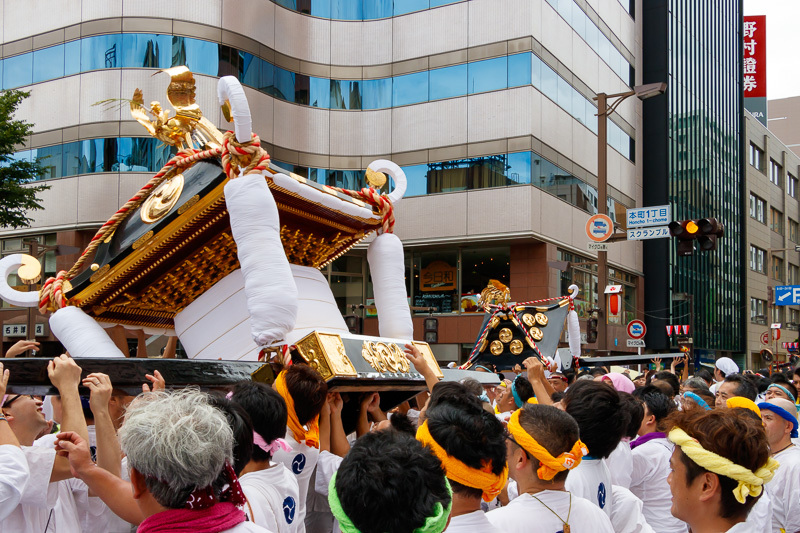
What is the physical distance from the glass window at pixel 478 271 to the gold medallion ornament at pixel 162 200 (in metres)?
20.8

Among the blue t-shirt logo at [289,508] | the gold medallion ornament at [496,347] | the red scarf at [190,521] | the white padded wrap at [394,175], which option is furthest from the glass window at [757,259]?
the red scarf at [190,521]

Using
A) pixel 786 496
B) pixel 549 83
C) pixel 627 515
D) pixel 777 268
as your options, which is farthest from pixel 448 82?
pixel 777 268

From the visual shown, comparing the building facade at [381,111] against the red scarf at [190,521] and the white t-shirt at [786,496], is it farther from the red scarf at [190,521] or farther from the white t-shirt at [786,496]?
the red scarf at [190,521]

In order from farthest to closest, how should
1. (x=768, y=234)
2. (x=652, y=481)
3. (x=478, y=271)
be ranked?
(x=768, y=234), (x=478, y=271), (x=652, y=481)

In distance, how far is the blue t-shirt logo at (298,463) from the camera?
3.77 metres

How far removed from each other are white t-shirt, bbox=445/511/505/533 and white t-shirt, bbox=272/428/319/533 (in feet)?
3.85

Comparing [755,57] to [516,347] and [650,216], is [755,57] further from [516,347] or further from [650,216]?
[516,347]

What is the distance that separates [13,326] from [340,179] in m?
11.4

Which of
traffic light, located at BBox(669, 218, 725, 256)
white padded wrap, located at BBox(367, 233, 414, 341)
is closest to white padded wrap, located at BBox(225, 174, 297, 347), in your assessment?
white padded wrap, located at BBox(367, 233, 414, 341)

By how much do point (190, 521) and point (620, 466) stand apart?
9.48 feet

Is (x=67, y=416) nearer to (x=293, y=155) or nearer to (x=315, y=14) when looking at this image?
(x=293, y=155)

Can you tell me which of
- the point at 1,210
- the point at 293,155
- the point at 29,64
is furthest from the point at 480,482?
the point at 29,64

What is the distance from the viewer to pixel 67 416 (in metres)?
3.01

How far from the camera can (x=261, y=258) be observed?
5508mm
